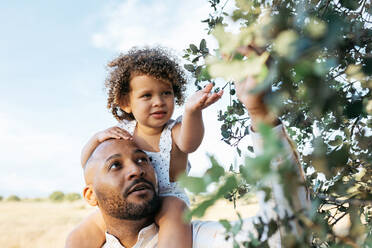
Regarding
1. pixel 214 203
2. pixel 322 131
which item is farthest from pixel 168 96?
pixel 214 203

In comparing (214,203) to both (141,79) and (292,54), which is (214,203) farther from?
(141,79)

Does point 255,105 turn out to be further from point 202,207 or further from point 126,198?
point 126,198

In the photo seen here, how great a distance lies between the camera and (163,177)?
8.59ft

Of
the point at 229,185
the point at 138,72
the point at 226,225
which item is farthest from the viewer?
the point at 138,72

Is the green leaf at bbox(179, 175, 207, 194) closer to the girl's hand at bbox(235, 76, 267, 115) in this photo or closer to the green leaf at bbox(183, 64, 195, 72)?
the girl's hand at bbox(235, 76, 267, 115)

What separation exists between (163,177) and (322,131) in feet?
4.00

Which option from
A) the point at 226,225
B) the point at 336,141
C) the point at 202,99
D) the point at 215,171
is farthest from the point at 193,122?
the point at 215,171

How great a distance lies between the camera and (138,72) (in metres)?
2.85

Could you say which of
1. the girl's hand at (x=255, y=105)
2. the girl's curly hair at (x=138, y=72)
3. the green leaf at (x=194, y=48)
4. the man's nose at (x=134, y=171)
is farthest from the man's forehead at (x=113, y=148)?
the girl's hand at (x=255, y=105)

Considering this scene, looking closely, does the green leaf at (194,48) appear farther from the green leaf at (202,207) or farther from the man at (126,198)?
the green leaf at (202,207)

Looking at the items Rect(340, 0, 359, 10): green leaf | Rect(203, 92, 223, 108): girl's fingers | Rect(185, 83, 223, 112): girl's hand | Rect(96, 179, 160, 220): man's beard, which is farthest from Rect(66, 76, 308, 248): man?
Rect(340, 0, 359, 10): green leaf

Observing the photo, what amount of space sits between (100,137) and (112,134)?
0.13 m

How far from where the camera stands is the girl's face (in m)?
2.61

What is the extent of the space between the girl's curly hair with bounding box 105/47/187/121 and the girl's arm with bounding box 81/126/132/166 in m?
0.38
